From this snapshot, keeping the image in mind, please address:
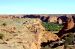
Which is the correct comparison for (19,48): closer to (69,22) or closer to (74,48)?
(74,48)

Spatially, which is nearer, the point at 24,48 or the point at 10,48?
the point at 10,48

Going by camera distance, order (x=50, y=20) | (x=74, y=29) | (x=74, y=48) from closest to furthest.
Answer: (x=74, y=48) < (x=74, y=29) < (x=50, y=20)

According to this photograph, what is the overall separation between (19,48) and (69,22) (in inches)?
2544

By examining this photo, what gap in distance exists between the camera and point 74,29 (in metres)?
68.1

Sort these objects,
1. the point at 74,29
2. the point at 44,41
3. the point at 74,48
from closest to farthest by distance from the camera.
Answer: the point at 74,48
the point at 44,41
the point at 74,29

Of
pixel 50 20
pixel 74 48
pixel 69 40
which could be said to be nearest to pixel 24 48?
pixel 74 48

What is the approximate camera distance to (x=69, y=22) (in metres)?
72.4

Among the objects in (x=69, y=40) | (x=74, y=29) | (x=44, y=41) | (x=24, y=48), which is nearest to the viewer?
(x=24, y=48)

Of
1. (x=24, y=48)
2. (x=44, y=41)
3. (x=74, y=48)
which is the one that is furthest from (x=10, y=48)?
(x=44, y=41)

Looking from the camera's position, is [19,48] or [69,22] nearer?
[19,48]

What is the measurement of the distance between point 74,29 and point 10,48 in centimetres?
6076

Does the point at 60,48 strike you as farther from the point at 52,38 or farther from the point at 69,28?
the point at 69,28

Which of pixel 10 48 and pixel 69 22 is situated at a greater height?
pixel 10 48

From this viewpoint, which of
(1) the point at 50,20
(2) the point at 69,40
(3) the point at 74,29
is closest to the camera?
(2) the point at 69,40
